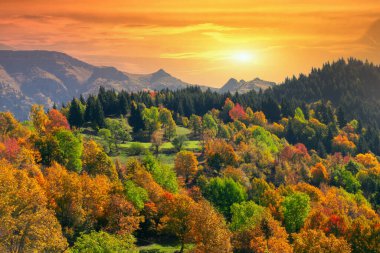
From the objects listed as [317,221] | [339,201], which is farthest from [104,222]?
[339,201]

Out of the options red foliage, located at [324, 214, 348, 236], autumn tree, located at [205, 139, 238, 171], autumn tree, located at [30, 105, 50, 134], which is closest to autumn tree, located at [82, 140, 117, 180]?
autumn tree, located at [205, 139, 238, 171]

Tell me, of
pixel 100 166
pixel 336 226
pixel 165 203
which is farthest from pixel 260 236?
pixel 100 166

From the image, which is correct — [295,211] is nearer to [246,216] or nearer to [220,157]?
[246,216]

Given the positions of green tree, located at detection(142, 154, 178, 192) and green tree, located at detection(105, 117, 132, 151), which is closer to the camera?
green tree, located at detection(142, 154, 178, 192)

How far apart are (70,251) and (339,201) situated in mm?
82415

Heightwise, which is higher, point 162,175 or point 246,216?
point 162,175

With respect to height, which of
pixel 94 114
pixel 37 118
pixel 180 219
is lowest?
pixel 180 219

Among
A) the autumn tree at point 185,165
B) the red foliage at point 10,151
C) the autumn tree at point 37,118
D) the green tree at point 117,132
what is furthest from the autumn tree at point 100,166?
the green tree at point 117,132

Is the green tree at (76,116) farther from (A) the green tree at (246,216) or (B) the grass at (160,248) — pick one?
(A) the green tree at (246,216)

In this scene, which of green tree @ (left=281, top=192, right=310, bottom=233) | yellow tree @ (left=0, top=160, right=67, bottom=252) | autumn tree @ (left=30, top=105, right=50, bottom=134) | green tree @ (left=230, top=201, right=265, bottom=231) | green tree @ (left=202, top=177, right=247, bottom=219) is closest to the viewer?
yellow tree @ (left=0, top=160, right=67, bottom=252)

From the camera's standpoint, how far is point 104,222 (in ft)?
257

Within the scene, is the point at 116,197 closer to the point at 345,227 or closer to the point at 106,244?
the point at 106,244

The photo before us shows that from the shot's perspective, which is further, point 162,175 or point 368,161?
point 368,161

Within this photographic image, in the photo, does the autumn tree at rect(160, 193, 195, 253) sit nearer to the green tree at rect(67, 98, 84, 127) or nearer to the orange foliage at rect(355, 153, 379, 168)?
the green tree at rect(67, 98, 84, 127)
